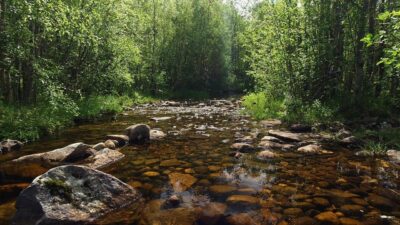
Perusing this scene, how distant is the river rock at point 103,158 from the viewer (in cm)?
912

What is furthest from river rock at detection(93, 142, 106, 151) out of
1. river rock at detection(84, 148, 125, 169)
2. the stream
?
the stream

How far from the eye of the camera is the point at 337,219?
19.4 ft

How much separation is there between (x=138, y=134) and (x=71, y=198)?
660 cm

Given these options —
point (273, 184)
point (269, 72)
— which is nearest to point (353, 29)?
point (269, 72)

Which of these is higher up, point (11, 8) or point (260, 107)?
point (11, 8)

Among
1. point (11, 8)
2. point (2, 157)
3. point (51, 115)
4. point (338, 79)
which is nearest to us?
point (2, 157)

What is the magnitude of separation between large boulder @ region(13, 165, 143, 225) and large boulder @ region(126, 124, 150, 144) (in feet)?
18.3

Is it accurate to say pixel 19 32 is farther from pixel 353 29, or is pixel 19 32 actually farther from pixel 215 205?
pixel 353 29

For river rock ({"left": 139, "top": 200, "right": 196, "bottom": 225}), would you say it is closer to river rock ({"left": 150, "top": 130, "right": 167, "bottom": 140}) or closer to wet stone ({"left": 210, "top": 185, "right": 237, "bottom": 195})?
wet stone ({"left": 210, "top": 185, "right": 237, "bottom": 195})

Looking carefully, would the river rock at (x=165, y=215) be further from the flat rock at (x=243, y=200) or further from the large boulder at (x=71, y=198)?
the flat rock at (x=243, y=200)

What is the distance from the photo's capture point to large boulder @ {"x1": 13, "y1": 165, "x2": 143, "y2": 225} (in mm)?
5473

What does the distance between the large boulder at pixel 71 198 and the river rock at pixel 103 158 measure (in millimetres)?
2583

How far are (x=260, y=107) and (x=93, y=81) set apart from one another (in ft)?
37.2

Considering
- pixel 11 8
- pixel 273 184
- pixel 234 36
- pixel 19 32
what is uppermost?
pixel 234 36
